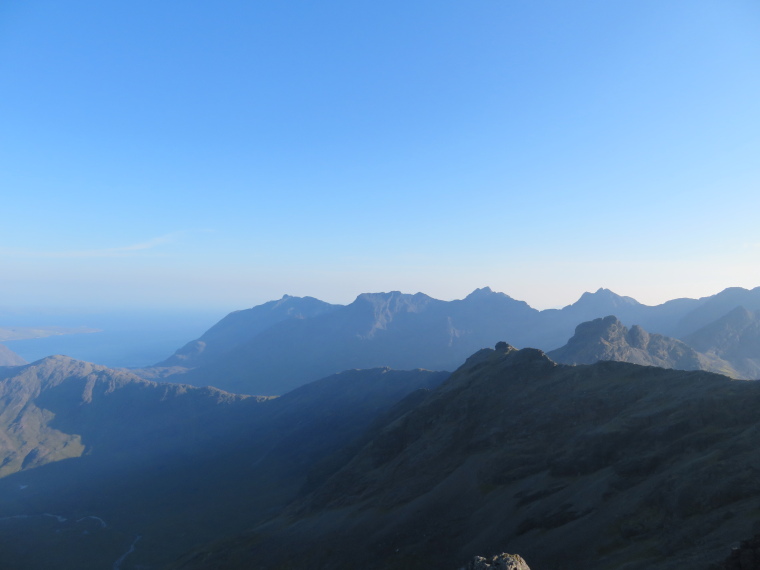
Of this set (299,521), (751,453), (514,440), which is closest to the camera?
(751,453)

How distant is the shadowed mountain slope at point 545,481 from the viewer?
48.1m

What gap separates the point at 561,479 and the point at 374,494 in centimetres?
4266

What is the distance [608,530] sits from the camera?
51.1 metres

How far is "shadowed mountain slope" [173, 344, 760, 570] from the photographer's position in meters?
48.1


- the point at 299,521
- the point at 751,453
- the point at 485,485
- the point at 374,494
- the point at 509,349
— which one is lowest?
the point at 299,521

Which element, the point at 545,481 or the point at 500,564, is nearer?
the point at 500,564

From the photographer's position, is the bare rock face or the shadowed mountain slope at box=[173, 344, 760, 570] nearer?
the bare rock face

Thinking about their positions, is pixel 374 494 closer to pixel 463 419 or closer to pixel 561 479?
pixel 463 419

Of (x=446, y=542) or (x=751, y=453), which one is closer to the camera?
(x=751, y=453)

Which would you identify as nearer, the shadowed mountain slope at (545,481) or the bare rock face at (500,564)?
the bare rock face at (500,564)

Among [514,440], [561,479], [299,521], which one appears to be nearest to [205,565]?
[299,521]

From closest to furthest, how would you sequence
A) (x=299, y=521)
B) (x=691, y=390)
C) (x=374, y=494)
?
(x=691, y=390) < (x=374, y=494) < (x=299, y=521)

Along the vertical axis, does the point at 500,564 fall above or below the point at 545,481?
above

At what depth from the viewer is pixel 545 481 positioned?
69.8m
